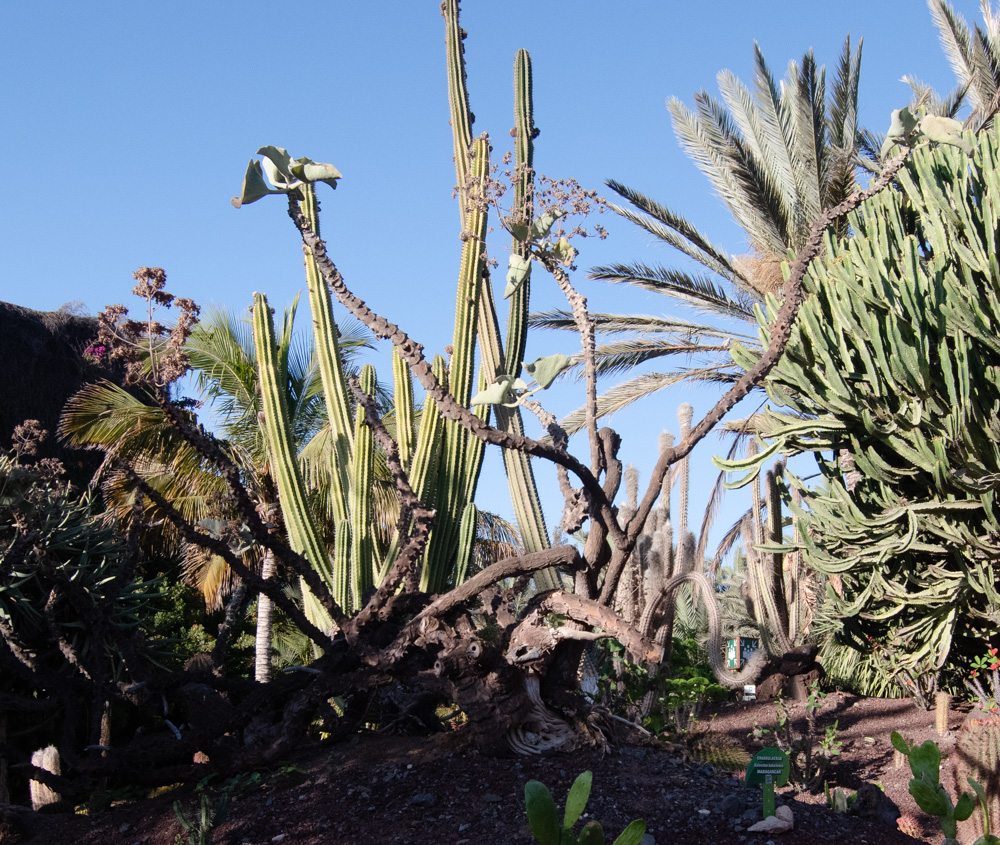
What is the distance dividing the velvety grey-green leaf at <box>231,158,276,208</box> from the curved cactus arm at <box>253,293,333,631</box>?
415cm

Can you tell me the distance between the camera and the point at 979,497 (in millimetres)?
6316

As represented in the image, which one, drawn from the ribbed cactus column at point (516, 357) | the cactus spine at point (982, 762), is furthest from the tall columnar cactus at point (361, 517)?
the cactus spine at point (982, 762)

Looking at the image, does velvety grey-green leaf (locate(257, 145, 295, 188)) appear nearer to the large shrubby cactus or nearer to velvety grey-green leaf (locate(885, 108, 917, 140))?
velvety grey-green leaf (locate(885, 108, 917, 140))

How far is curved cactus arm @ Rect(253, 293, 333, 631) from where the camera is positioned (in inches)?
303

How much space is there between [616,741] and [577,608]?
1.00 m

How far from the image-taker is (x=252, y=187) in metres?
3.84

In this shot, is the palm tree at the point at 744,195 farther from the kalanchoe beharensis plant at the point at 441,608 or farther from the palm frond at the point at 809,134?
the kalanchoe beharensis plant at the point at 441,608

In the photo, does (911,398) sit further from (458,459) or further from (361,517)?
(361,517)

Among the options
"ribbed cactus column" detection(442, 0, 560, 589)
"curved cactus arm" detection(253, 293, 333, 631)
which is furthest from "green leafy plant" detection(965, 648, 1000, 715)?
"curved cactus arm" detection(253, 293, 333, 631)

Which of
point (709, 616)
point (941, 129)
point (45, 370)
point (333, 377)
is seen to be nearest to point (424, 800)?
point (709, 616)

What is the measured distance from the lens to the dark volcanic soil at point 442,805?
4.25m

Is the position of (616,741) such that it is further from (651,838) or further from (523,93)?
(523,93)

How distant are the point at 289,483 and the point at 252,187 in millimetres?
4274

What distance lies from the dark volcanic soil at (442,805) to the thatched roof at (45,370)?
8597 mm
